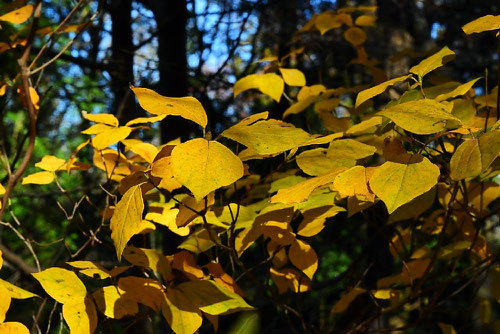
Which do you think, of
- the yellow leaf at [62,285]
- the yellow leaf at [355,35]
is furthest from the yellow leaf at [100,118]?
the yellow leaf at [355,35]

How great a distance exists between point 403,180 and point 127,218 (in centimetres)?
28

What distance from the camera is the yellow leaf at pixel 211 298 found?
0.63 m

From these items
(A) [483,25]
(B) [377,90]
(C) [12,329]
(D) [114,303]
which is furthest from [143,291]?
(A) [483,25]

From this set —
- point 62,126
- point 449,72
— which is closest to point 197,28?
point 449,72

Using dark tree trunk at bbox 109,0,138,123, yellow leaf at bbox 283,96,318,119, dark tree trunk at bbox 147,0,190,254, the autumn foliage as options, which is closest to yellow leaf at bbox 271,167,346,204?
the autumn foliage

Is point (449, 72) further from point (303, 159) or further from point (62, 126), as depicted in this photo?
point (62, 126)

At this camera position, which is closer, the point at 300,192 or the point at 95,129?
the point at 300,192

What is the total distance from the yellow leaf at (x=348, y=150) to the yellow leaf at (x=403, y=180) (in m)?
0.07

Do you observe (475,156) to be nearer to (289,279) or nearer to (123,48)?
(289,279)

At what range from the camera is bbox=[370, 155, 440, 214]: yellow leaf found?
495mm

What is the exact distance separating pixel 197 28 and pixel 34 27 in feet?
2.67

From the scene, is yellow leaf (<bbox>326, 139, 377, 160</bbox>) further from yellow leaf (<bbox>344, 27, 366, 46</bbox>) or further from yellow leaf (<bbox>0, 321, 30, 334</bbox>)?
yellow leaf (<bbox>344, 27, 366, 46</bbox>)

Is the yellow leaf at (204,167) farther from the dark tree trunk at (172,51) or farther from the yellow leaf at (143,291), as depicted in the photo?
the dark tree trunk at (172,51)

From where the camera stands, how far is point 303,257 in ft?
2.54
